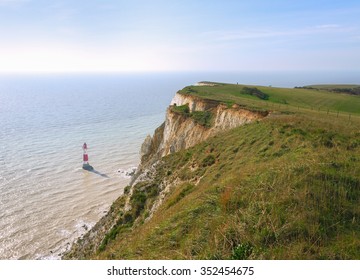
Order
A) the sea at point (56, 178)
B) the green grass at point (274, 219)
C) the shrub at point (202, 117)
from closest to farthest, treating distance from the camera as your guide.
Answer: the green grass at point (274, 219) → the sea at point (56, 178) → the shrub at point (202, 117)

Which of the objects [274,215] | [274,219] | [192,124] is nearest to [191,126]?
[192,124]

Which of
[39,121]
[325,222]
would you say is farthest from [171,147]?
[39,121]

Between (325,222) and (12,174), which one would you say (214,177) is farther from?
(12,174)

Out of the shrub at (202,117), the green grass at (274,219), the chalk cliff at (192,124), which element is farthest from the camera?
the shrub at (202,117)

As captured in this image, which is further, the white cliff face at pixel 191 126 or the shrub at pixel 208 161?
the white cliff face at pixel 191 126

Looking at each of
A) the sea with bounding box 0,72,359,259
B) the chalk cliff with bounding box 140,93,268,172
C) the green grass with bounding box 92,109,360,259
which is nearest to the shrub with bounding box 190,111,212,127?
the chalk cliff with bounding box 140,93,268,172

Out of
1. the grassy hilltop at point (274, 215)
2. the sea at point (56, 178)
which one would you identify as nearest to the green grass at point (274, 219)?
the grassy hilltop at point (274, 215)

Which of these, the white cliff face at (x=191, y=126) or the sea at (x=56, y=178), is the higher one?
the white cliff face at (x=191, y=126)

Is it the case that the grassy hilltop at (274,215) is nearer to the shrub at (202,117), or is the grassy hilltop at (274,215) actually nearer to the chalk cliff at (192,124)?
the chalk cliff at (192,124)

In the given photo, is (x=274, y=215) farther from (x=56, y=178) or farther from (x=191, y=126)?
(x=56, y=178)
